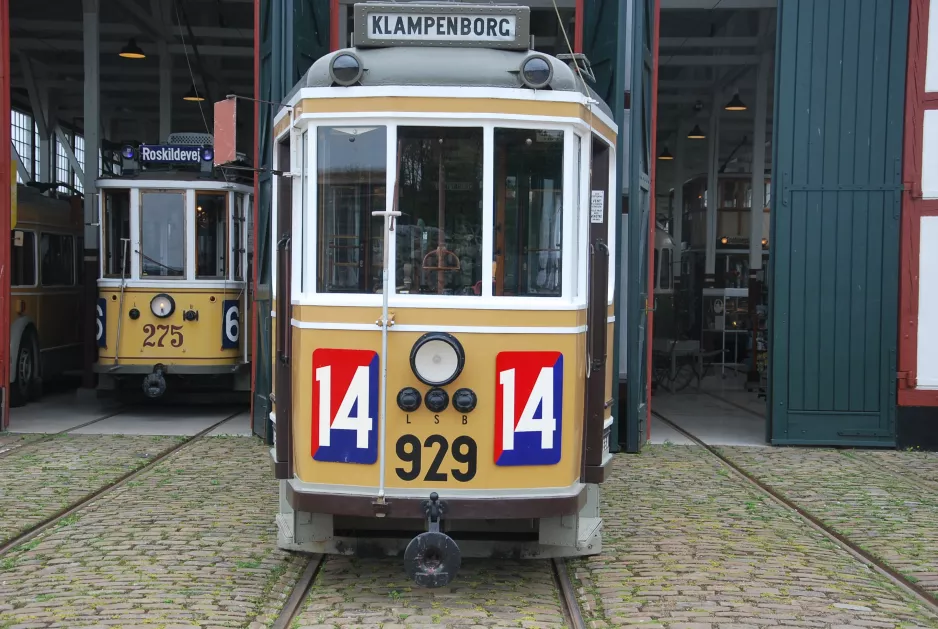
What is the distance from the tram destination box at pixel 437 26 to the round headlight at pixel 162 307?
7.48m

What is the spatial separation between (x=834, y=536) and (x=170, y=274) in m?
8.38

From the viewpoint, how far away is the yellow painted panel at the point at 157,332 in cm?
1227

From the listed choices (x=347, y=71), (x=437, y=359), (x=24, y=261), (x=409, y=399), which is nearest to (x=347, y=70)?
(x=347, y=71)

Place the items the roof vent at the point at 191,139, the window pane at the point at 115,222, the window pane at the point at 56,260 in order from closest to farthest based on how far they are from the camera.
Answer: the window pane at the point at 115,222 < the roof vent at the point at 191,139 < the window pane at the point at 56,260

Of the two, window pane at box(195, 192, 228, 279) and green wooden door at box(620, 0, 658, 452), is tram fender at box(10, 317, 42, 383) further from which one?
green wooden door at box(620, 0, 658, 452)

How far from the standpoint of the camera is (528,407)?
5285 mm

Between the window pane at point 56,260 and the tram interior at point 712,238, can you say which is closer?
the window pane at point 56,260

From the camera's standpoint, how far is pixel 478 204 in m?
5.26

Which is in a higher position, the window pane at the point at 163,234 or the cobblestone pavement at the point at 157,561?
the window pane at the point at 163,234

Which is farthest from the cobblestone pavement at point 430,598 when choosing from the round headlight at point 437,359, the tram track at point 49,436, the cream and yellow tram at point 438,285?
the tram track at point 49,436

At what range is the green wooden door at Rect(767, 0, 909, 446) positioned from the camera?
10.3 meters

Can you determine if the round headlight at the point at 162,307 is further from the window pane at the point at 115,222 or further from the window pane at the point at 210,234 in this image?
the window pane at the point at 115,222

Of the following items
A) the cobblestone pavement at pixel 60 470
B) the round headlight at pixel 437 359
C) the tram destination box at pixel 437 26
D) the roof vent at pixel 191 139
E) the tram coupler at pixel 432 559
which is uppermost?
the roof vent at pixel 191 139

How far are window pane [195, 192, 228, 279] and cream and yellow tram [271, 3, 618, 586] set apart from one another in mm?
7386
